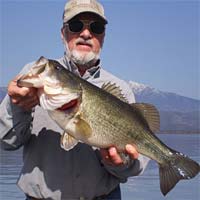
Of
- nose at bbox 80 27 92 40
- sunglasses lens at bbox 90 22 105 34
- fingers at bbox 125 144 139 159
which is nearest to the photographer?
fingers at bbox 125 144 139 159

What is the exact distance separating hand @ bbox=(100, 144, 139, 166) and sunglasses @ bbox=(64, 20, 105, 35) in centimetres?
147

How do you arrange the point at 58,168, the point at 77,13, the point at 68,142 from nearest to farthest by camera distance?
the point at 68,142 → the point at 58,168 → the point at 77,13

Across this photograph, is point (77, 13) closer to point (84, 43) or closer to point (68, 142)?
point (84, 43)

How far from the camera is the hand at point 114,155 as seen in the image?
15.7 feet

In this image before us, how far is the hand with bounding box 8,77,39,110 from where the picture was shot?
4.44 metres

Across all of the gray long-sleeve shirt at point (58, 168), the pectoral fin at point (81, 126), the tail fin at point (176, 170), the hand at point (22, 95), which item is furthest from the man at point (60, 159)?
the pectoral fin at point (81, 126)

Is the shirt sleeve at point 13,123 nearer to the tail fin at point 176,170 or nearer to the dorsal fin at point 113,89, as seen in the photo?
the dorsal fin at point 113,89

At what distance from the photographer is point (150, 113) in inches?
202

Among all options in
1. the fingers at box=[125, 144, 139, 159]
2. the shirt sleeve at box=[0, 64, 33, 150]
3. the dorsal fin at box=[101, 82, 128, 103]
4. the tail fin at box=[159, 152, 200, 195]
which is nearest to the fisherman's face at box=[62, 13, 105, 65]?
the dorsal fin at box=[101, 82, 128, 103]

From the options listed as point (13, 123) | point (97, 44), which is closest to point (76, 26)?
point (97, 44)

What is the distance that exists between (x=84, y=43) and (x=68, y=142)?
135 centimetres

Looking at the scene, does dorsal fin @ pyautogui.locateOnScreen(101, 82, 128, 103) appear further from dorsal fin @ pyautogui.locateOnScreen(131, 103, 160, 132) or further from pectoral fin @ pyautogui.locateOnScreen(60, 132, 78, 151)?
pectoral fin @ pyautogui.locateOnScreen(60, 132, 78, 151)

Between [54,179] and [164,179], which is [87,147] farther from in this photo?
[164,179]

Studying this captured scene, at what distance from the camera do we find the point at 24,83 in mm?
4402
